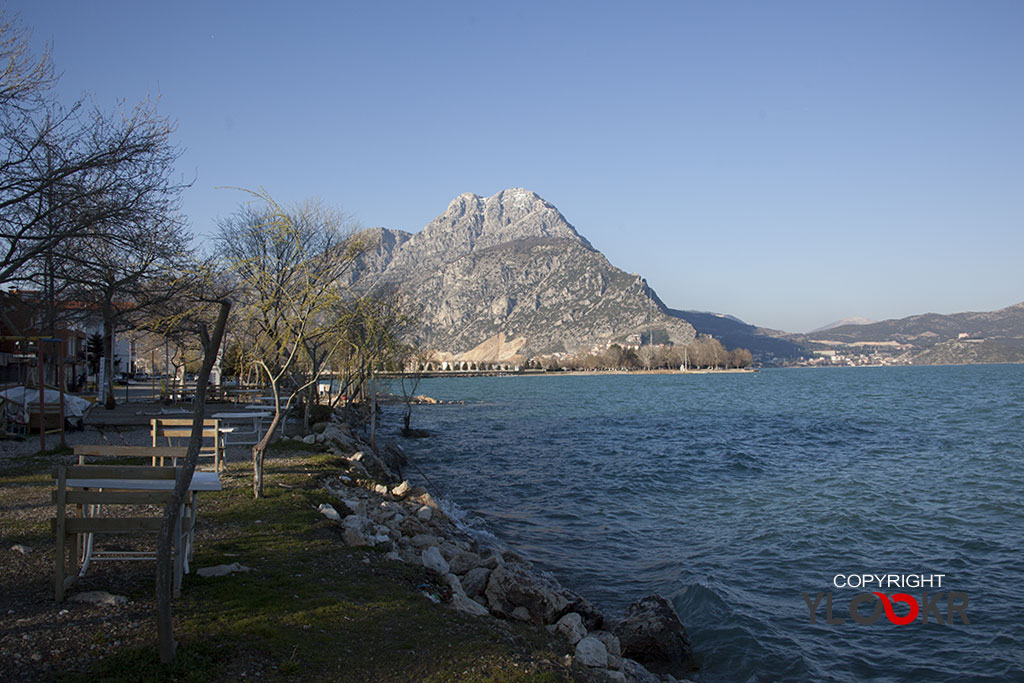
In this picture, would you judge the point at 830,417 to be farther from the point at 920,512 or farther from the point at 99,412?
the point at 99,412

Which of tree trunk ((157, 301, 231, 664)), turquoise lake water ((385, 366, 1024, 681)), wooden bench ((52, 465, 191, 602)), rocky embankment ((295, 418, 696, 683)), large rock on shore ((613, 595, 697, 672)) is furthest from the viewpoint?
turquoise lake water ((385, 366, 1024, 681))

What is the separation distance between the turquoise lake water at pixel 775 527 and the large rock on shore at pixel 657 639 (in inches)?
13.3

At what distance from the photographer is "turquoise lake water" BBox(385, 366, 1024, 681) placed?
8648 millimetres

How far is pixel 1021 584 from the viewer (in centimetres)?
1047

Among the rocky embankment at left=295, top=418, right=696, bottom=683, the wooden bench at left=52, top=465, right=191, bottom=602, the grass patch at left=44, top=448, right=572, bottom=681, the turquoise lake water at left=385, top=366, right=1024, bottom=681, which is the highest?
the wooden bench at left=52, top=465, right=191, bottom=602

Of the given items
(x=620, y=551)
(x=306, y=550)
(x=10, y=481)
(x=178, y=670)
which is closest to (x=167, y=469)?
(x=306, y=550)

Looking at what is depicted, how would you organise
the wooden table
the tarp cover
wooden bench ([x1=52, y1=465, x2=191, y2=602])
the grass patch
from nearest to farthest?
the grass patch < wooden bench ([x1=52, y1=465, x2=191, y2=602]) < the wooden table < the tarp cover

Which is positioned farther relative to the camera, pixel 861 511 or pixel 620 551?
pixel 861 511

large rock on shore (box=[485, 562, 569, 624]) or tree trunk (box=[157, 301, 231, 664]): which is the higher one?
tree trunk (box=[157, 301, 231, 664])

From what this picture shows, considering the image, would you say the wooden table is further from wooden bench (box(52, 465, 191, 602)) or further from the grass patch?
wooden bench (box(52, 465, 191, 602))

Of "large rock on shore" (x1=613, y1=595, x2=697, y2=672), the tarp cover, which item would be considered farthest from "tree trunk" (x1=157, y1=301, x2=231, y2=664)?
the tarp cover

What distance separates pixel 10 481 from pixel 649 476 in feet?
53.6

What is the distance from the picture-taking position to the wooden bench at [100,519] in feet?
18.2

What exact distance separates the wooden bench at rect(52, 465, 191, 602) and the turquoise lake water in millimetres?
6205
